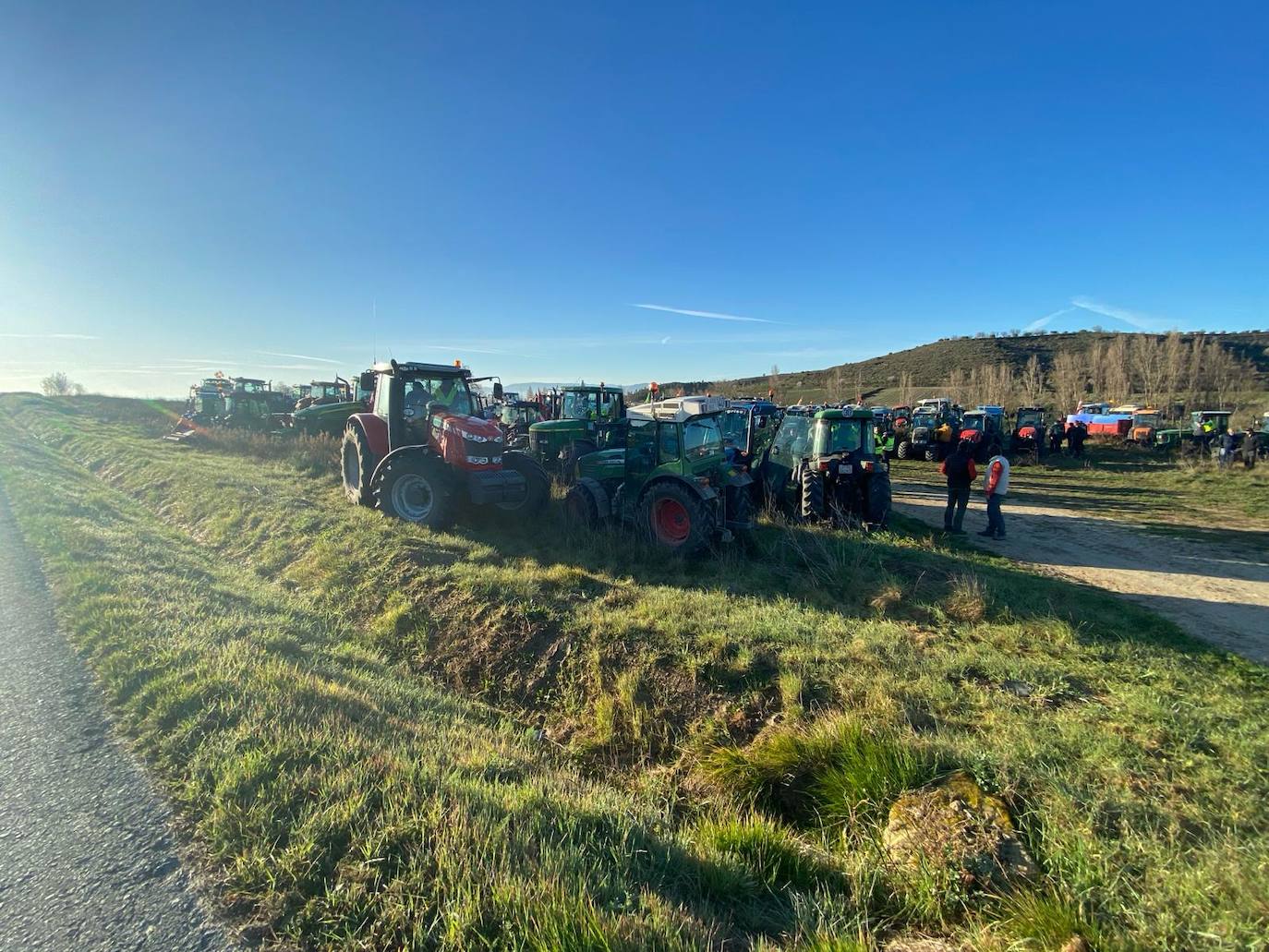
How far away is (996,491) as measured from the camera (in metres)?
9.15

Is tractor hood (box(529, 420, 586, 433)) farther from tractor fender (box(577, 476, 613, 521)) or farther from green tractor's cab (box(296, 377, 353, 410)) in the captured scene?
green tractor's cab (box(296, 377, 353, 410))

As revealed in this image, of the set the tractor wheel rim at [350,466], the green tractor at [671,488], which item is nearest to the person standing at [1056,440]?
the green tractor at [671,488]

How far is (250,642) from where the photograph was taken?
15.8 feet

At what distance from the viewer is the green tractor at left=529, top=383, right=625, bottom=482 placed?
12.6m

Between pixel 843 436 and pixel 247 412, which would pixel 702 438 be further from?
pixel 247 412

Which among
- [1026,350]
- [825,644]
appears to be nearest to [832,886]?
[825,644]

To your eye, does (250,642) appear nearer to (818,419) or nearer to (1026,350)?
(818,419)

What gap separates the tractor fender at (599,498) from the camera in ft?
28.2

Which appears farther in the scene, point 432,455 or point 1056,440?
point 1056,440

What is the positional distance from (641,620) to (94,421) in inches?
1337

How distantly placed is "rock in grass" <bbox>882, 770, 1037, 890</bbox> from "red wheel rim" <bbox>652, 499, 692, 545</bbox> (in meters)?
5.01

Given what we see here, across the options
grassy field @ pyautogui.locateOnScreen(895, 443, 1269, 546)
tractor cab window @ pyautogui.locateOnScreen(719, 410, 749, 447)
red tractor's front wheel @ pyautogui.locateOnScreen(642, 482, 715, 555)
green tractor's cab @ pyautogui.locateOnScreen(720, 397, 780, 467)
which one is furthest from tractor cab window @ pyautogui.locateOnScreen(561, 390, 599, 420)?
grassy field @ pyautogui.locateOnScreen(895, 443, 1269, 546)

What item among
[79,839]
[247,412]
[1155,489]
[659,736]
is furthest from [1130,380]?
[79,839]

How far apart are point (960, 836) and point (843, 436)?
8.28m
